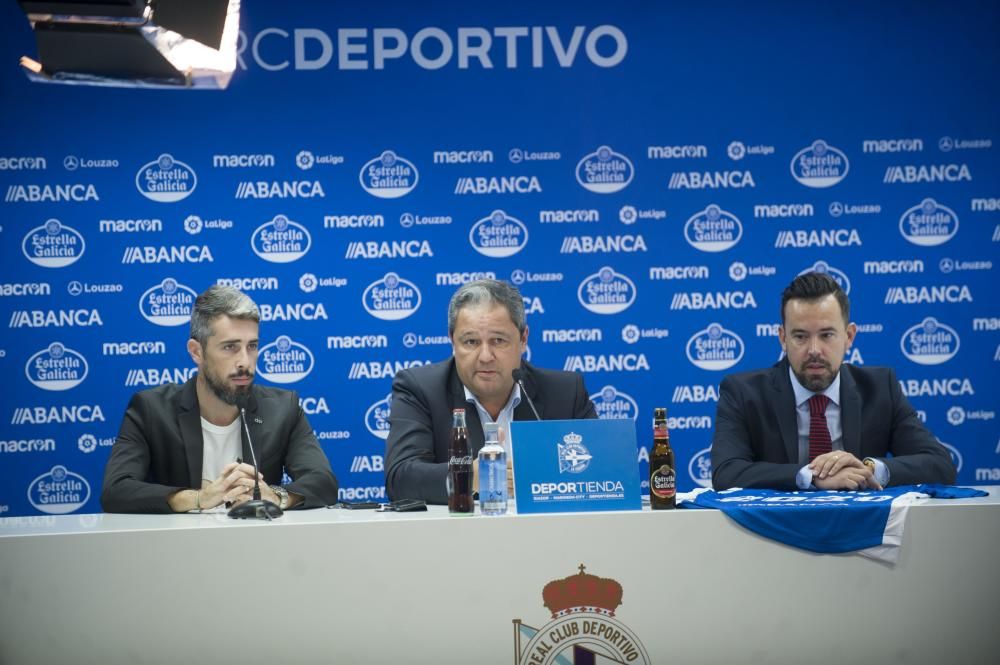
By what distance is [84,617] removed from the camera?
85.4 inches

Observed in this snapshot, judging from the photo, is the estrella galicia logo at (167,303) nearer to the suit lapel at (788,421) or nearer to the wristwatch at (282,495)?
the wristwatch at (282,495)

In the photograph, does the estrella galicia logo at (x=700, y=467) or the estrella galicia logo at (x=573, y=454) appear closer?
the estrella galicia logo at (x=573, y=454)

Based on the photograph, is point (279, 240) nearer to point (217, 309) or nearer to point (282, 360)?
point (282, 360)

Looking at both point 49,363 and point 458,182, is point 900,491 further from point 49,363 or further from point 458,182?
point 49,363

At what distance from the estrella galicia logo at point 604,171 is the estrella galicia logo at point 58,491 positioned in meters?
2.93

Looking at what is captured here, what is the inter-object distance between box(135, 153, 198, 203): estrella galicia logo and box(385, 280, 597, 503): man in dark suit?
2171 mm

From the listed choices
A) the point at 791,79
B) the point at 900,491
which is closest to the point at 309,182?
the point at 791,79

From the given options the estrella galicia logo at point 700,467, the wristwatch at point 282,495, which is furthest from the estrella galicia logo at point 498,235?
the wristwatch at point 282,495

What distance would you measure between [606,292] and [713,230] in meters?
0.64

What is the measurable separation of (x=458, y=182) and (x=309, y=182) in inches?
29.8

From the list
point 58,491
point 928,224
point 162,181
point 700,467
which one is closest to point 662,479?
point 700,467

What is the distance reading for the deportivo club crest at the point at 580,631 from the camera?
222 centimetres

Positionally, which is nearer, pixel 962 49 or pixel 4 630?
pixel 4 630

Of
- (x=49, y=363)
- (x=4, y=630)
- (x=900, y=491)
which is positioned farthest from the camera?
(x=49, y=363)
